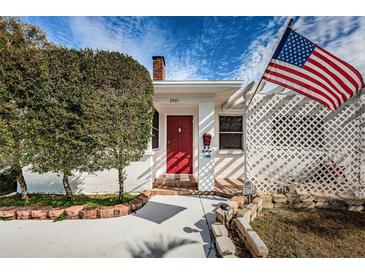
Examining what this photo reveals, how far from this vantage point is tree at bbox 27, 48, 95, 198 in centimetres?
340

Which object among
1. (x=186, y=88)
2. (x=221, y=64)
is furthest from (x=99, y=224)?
(x=221, y=64)

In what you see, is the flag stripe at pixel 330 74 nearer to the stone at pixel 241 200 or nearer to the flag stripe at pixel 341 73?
the flag stripe at pixel 341 73

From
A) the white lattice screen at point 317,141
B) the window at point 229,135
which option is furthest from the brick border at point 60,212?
the window at point 229,135

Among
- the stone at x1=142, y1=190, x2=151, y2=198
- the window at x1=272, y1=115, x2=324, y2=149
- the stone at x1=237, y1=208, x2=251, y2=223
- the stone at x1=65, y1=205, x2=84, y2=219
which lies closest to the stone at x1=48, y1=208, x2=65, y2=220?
the stone at x1=65, y1=205, x2=84, y2=219

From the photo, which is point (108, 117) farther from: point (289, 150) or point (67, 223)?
point (289, 150)

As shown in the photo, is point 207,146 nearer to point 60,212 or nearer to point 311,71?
point 311,71

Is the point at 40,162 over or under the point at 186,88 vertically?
under

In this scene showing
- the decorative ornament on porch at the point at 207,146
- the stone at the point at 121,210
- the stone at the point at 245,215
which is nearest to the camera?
the stone at the point at 245,215

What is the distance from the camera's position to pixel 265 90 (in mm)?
4449

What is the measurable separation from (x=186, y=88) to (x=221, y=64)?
8.75 feet

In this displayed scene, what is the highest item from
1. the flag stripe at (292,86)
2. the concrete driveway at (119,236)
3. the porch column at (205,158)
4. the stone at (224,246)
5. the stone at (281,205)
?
the flag stripe at (292,86)

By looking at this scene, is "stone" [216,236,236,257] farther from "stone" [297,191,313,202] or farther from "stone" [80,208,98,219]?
"stone" [297,191,313,202]

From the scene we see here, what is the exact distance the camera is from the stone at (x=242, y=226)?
98.2 inches

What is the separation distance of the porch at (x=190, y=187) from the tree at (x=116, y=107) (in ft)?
4.75
